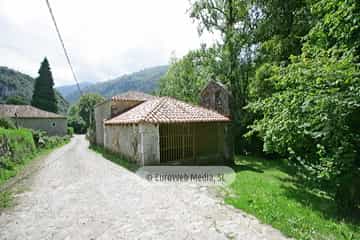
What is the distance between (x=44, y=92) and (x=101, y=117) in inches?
1376

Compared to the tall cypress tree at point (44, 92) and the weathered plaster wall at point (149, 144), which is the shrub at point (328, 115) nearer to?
the weathered plaster wall at point (149, 144)

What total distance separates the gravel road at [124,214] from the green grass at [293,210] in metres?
0.38

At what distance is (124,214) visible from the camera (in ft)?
18.7

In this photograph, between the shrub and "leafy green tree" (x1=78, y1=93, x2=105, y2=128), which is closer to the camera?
the shrub

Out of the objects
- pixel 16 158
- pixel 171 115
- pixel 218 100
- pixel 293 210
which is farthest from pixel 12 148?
pixel 293 210

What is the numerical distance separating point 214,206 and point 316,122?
12.2ft

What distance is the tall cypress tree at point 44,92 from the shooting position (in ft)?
161

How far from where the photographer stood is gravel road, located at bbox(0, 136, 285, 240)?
15.4ft

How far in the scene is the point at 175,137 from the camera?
12938 millimetres

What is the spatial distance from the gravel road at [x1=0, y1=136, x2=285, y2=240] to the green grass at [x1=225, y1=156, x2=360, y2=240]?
0.38 meters

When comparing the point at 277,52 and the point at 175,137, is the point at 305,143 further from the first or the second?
the point at 277,52

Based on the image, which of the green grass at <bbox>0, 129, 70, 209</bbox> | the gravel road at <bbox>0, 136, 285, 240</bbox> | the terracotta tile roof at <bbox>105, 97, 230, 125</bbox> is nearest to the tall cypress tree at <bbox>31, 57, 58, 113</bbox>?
the green grass at <bbox>0, 129, 70, 209</bbox>

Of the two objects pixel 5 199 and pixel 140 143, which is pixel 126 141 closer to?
pixel 140 143

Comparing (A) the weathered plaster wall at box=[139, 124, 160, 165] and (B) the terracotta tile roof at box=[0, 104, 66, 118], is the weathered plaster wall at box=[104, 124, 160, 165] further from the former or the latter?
(B) the terracotta tile roof at box=[0, 104, 66, 118]
